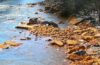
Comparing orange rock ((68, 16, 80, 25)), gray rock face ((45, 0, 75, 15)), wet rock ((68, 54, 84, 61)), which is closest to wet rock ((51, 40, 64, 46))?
wet rock ((68, 54, 84, 61))

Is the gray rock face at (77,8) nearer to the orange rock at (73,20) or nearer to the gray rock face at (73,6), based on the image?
the gray rock face at (73,6)

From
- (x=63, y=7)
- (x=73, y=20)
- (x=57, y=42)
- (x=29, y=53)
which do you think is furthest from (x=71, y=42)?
(x=63, y=7)

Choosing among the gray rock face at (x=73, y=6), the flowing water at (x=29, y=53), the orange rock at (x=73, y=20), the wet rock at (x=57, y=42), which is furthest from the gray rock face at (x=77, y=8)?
the wet rock at (x=57, y=42)

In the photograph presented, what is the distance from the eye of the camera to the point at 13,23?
22734 mm

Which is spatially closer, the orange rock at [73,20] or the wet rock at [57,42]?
the wet rock at [57,42]

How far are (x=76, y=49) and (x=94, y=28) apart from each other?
462cm

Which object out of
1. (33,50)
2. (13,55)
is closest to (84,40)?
(33,50)

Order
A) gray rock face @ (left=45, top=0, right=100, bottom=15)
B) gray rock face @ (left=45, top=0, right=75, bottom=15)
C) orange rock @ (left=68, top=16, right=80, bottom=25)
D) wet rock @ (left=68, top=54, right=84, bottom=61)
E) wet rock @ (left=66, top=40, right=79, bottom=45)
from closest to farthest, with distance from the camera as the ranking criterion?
wet rock @ (left=68, top=54, right=84, bottom=61) → wet rock @ (left=66, top=40, right=79, bottom=45) → orange rock @ (left=68, top=16, right=80, bottom=25) → gray rock face @ (left=45, top=0, right=100, bottom=15) → gray rock face @ (left=45, top=0, right=75, bottom=15)

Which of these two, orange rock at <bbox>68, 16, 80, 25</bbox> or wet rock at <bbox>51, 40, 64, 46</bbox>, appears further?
orange rock at <bbox>68, 16, 80, 25</bbox>

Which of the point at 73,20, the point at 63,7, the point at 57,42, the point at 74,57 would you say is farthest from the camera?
the point at 63,7

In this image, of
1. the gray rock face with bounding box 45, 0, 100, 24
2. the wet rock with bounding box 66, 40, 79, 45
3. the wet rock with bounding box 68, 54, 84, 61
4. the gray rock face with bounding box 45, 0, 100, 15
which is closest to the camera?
the wet rock with bounding box 68, 54, 84, 61

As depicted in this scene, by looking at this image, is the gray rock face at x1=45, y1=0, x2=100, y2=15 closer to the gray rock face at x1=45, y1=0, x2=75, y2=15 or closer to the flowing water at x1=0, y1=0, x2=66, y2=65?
the gray rock face at x1=45, y1=0, x2=75, y2=15

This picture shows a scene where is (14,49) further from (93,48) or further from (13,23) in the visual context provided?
(13,23)

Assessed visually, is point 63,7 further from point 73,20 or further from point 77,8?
point 73,20
